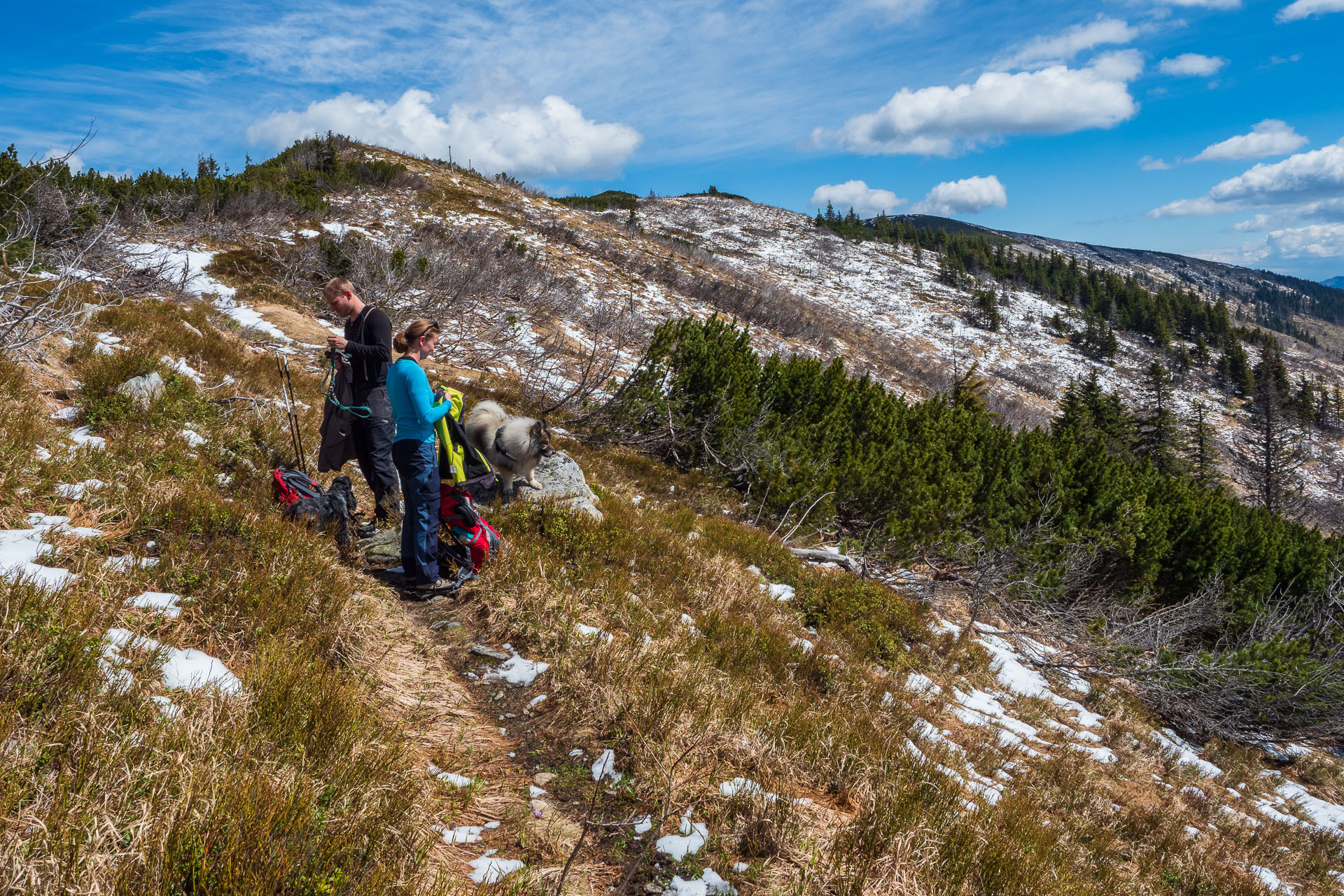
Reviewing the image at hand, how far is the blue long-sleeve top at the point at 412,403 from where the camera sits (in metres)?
4.48

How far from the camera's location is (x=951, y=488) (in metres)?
10.2

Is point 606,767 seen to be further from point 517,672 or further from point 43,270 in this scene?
point 43,270

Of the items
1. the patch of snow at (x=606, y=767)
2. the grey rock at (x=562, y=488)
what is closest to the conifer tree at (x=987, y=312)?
the grey rock at (x=562, y=488)

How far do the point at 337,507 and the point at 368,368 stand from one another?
3.97 ft

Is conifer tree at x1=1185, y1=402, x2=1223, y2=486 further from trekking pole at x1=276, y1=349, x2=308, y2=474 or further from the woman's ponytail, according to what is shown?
trekking pole at x1=276, y1=349, x2=308, y2=474

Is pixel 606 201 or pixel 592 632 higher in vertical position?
pixel 606 201

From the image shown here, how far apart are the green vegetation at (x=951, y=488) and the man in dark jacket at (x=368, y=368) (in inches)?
232

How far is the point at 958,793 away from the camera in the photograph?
11.8ft

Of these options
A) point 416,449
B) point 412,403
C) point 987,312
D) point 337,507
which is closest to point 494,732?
point 416,449

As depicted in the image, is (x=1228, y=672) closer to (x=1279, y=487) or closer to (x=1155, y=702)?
(x=1155, y=702)

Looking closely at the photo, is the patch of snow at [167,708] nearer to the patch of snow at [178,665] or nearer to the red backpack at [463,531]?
the patch of snow at [178,665]

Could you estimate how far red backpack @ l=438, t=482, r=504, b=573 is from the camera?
5.04 meters

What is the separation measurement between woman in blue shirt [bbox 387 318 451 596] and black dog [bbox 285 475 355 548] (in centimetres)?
78

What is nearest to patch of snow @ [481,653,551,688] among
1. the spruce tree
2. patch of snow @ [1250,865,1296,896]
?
patch of snow @ [1250,865,1296,896]
